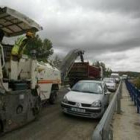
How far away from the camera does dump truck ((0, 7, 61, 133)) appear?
6684 millimetres

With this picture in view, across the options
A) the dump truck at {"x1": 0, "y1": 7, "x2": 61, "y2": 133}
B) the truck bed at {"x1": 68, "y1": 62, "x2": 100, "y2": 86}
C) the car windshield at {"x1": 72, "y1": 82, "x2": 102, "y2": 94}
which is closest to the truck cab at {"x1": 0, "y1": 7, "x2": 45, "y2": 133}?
the dump truck at {"x1": 0, "y1": 7, "x2": 61, "y2": 133}

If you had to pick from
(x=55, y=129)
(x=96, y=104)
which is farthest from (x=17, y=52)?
(x=96, y=104)

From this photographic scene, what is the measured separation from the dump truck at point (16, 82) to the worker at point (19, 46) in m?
0.18

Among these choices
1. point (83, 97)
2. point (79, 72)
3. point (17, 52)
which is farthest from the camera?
point (79, 72)

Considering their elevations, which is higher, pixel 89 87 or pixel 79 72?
pixel 79 72

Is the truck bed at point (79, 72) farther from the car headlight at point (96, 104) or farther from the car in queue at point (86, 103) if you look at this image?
→ the car headlight at point (96, 104)

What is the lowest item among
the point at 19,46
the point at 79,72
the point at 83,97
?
the point at 83,97

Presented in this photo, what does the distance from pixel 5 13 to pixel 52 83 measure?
606 centimetres

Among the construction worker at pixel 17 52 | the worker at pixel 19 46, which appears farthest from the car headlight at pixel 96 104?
the worker at pixel 19 46

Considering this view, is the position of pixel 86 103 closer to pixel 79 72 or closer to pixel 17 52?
pixel 17 52

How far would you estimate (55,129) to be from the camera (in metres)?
7.62

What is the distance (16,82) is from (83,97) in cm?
305

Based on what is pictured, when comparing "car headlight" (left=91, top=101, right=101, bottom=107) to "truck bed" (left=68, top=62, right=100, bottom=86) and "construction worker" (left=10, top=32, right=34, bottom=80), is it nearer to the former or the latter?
"construction worker" (left=10, top=32, right=34, bottom=80)

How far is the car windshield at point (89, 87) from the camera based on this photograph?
10470 mm
